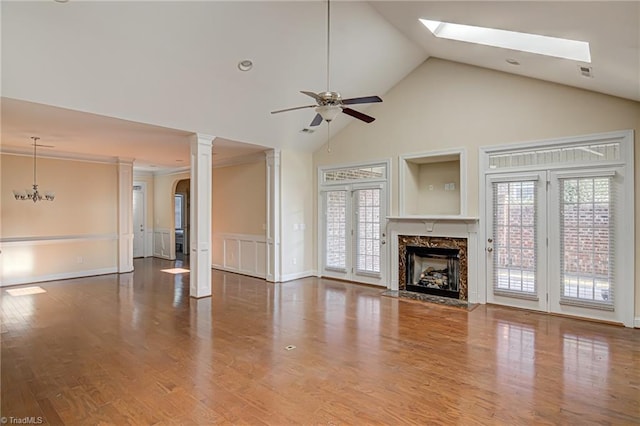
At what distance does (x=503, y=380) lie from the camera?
10.1 feet

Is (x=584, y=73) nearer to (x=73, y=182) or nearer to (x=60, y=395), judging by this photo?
(x=60, y=395)

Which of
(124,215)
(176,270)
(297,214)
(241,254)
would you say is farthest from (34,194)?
(297,214)

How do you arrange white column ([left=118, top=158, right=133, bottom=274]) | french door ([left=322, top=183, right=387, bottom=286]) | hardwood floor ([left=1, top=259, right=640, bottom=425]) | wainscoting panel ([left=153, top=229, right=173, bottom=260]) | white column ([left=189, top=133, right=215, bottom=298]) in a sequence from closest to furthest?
1. hardwood floor ([left=1, top=259, right=640, bottom=425])
2. white column ([left=189, top=133, right=215, bottom=298])
3. french door ([left=322, top=183, right=387, bottom=286])
4. white column ([left=118, top=158, right=133, bottom=274])
5. wainscoting panel ([left=153, top=229, right=173, bottom=260])

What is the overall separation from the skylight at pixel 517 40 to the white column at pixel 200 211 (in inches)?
153

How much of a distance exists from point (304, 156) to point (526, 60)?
15.1 feet

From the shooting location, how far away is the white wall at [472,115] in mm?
4672

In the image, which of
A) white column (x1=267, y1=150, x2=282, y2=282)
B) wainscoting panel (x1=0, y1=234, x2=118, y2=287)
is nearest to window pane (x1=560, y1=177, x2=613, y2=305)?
white column (x1=267, y1=150, x2=282, y2=282)

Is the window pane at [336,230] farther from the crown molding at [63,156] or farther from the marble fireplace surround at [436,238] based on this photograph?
the crown molding at [63,156]

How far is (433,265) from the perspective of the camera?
6422 mm

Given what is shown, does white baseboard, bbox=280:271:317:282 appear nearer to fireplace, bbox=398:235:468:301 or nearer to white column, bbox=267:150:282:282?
white column, bbox=267:150:282:282

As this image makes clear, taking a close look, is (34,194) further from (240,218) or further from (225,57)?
(225,57)

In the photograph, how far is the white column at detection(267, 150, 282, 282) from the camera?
23.7ft

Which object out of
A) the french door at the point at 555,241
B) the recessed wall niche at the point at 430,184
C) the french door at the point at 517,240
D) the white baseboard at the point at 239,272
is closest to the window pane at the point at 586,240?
the french door at the point at 555,241

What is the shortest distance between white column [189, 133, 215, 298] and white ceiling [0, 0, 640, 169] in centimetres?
32
